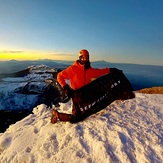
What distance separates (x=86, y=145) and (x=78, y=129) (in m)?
0.72

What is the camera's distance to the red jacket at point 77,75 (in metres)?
6.96

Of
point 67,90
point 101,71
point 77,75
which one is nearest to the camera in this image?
point 67,90

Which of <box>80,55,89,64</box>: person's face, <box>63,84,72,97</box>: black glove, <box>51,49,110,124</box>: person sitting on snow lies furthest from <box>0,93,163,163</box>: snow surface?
<box>80,55,89,64</box>: person's face

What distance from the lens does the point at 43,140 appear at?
6.19 meters

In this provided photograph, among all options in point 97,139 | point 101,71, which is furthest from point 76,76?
point 97,139

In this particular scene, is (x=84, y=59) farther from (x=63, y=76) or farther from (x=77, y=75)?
(x=63, y=76)

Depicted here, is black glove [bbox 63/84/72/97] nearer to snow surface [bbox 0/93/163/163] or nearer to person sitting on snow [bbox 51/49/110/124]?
person sitting on snow [bbox 51/49/110/124]

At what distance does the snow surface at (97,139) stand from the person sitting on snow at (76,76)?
0.79 feet

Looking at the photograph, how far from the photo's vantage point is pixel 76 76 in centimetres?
709

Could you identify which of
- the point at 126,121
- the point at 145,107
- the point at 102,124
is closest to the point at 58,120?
the point at 102,124

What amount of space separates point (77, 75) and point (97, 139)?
220 centimetres

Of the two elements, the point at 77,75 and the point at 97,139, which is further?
the point at 77,75

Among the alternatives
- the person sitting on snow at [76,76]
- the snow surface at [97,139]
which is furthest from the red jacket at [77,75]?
the snow surface at [97,139]

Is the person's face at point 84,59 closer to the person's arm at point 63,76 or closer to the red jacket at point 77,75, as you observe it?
the red jacket at point 77,75
